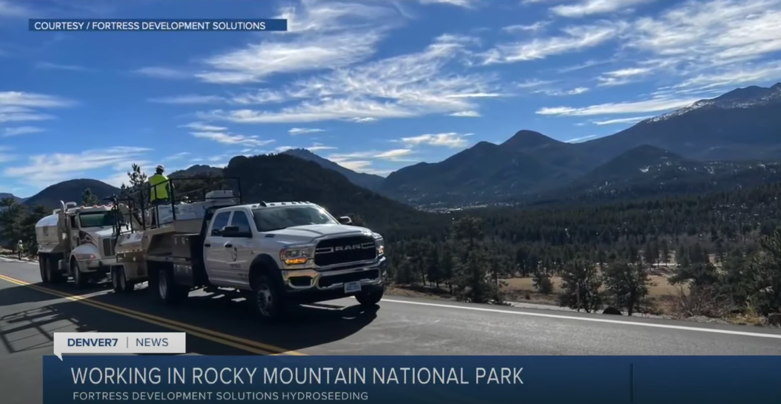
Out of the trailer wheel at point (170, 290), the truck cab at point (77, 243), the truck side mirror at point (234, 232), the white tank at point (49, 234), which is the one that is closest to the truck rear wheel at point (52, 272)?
the truck cab at point (77, 243)

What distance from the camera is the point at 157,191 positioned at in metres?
16.1

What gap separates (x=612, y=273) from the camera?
72312mm

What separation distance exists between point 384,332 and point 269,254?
95.2 inches

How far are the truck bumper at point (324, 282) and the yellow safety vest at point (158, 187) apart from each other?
6655mm

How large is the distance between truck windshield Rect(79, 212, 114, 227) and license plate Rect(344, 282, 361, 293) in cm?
1435

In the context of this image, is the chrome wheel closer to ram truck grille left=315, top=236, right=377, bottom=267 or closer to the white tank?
the white tank

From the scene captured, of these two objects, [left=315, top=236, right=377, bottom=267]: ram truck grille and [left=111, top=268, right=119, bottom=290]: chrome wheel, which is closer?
[left=315, top=236, right=377, bottom=267]: ram truck grille

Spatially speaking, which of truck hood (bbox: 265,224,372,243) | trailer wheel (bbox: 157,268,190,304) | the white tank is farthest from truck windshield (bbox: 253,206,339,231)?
the white tank

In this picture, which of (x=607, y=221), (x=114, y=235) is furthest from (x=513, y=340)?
(x=607, y=221)

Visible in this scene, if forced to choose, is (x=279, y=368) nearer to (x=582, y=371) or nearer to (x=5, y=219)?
(x=582, y=371)

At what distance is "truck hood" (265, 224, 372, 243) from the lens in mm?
10750

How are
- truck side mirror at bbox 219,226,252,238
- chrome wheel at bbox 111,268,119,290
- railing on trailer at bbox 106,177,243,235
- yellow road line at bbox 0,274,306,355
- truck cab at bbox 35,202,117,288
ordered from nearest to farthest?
yellow road line at bbox 0,274,306,355
truck side mirror at bbox 219,226,252,238
railing on trailer at bbox 106,177,243,235
chrome wheel at bbox 111,268,119,290
truck cab at bbox 35,202,117,288

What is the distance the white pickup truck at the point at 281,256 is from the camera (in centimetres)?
1063

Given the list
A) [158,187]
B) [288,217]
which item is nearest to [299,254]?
[288,217]
